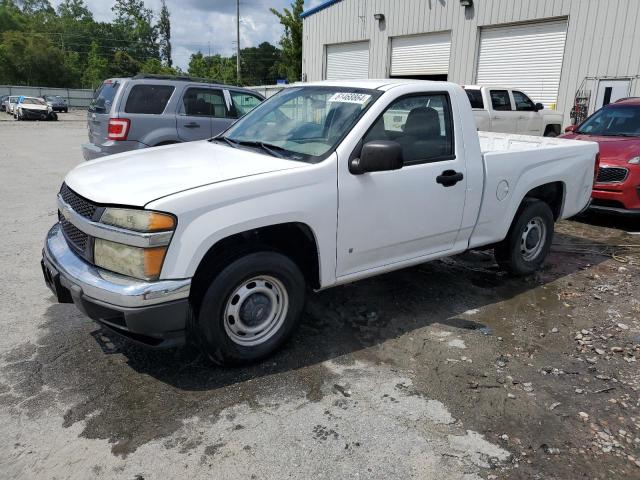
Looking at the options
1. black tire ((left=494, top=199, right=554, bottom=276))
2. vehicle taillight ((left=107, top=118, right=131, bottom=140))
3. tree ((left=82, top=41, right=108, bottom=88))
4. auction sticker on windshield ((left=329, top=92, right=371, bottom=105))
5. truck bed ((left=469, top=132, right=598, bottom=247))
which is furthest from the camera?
tree ((left=82, top=41, right=108, bottom=88))

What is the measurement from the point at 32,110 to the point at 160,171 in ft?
119

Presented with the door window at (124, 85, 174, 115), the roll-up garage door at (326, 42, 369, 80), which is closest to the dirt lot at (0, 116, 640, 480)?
the door window at (124, 85, 174, 115)

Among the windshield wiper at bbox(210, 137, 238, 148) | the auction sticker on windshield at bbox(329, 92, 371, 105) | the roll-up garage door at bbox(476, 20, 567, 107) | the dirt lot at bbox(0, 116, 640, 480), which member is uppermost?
the roll-up garage door at bbox(476, 20, 567, 107)

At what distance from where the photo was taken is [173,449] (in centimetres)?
279

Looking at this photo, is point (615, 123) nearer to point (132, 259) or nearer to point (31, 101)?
point (132, 259)

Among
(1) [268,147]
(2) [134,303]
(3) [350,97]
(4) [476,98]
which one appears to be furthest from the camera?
(4) [476,98]

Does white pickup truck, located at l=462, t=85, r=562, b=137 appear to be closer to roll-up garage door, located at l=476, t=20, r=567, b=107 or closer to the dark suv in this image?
roll-up garage door, located at l=476, t=20, r=567, b=107

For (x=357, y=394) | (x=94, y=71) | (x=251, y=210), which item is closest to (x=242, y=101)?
(x=251, y=210)

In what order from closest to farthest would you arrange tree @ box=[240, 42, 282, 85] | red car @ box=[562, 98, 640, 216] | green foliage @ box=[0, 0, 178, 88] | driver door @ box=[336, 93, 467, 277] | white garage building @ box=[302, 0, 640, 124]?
driver door @ box=[336, 93, 467, 277] < red car @ box=[562, 98, 640, 216] < white garage building @ box=[302, 0, 640, 124] < green foliage @ box=[0, 0, 178, 88] < tree @ box=[240, 42, 282, 85]

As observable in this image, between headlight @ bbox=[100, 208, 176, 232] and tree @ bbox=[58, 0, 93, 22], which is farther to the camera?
tree @ bbox=[58, 0, 93, 22]

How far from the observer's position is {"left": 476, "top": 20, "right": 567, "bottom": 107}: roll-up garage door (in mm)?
16594

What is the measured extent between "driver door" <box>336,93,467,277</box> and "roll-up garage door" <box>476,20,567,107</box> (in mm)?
14543

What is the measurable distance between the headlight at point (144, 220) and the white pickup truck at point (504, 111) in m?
11.1

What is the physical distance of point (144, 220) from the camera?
296 cm
